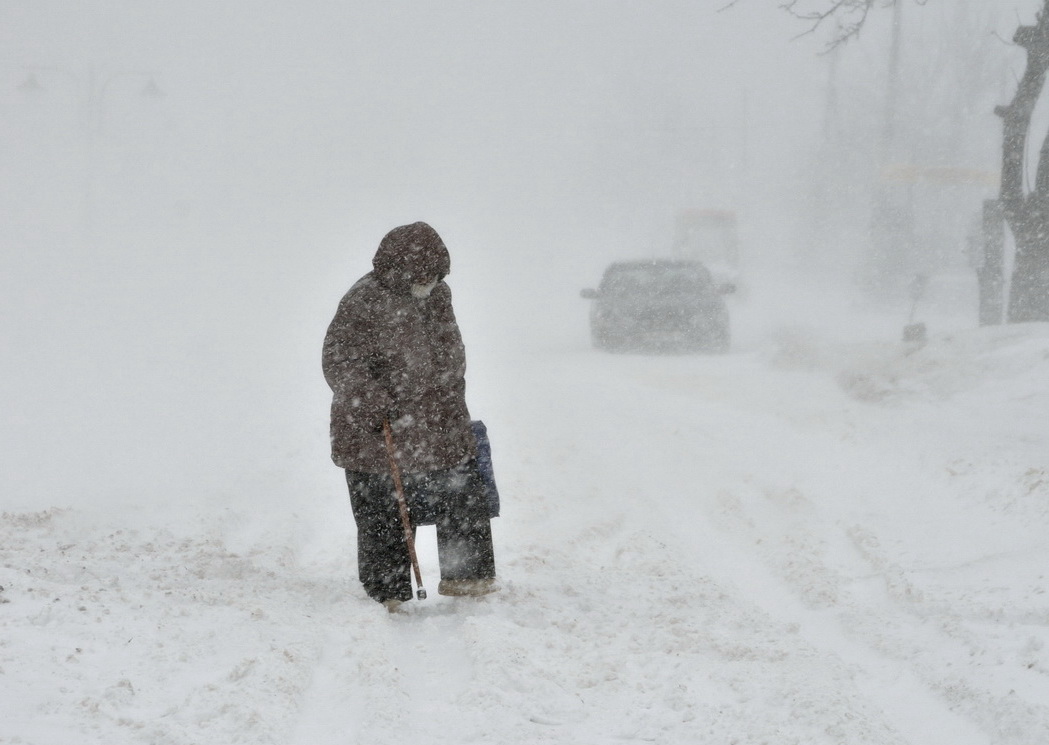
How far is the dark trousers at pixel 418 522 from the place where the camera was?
482 centimetres

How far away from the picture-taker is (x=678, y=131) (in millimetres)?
72688

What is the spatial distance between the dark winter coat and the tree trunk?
900cm

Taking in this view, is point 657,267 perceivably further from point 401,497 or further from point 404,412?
point 401,497

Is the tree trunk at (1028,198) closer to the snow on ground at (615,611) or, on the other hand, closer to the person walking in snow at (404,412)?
the snow on ground at (615,611)

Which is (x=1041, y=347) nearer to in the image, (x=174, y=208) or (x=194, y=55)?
(x=174, y=208)

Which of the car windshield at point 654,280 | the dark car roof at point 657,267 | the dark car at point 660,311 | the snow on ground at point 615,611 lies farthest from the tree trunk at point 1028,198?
the dark car roof at point 657,267

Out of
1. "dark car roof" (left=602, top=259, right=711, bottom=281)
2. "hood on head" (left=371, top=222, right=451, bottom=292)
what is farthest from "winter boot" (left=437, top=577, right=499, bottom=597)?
"dark car roof" (left=602, top=259, right=711, bottom=281)

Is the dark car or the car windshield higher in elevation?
the car windshield

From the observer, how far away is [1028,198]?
12062 millimetres

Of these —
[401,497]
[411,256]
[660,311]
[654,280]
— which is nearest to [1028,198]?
[660,311]

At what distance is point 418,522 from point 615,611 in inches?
37.1

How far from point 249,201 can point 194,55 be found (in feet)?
119

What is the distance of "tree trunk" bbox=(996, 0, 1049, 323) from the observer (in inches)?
468

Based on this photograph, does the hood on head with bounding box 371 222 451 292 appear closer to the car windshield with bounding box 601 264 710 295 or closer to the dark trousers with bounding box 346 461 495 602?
the dark trousers with bounding box 346 461 495 602
